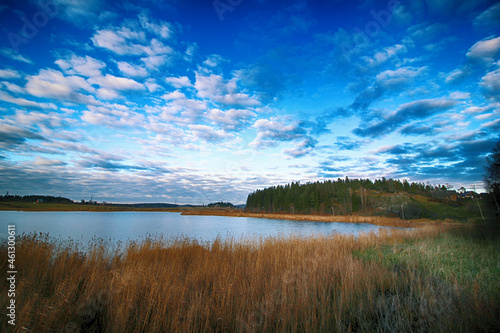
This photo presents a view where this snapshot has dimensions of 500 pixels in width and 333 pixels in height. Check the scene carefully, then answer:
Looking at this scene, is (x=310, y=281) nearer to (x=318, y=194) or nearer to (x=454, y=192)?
(x=318, y=194)

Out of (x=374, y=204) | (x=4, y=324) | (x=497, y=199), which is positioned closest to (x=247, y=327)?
(x=4, y=324)

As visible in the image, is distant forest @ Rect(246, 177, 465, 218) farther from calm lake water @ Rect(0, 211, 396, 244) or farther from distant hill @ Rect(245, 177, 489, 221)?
calm lake water @ Rect(0, 211, 396, 244)

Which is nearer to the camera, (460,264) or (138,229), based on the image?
(460,264)

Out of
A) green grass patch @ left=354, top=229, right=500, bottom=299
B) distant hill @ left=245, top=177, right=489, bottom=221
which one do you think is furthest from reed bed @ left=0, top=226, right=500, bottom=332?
distant hill @ left=245, top=177, right=489, bottom=221

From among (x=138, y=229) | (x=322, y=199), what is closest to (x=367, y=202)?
(x=322, y=199)

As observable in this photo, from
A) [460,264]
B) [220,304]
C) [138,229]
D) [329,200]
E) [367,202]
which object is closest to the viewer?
[220,304]

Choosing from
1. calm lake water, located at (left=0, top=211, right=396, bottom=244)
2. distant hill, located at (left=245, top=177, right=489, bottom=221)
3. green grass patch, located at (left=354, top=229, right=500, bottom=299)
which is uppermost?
distant hill, located at (left=245, top=177, right=489, bottom=221)

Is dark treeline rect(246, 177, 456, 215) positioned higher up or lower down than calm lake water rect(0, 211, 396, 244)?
higher up

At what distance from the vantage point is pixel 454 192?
7400cm

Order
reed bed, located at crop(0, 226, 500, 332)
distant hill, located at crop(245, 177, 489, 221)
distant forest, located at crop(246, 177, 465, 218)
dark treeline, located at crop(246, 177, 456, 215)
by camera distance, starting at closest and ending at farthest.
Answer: reed bed, located at crop(0, 226, 500, 332) < distant hill, located at crop(245, 177, 489, 221) < distant forest, located at crop(246, 177, 465, 218) < dark treeline, located at crop(246, 177, 456, 215)

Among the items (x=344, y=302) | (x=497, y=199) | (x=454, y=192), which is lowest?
(x=344, y=302)

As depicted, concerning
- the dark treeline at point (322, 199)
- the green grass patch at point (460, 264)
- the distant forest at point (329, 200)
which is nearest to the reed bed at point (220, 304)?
the green grass patch at point (460, 264)

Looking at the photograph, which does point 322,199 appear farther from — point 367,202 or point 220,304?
point 220,304

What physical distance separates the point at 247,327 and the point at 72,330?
2399 mm
